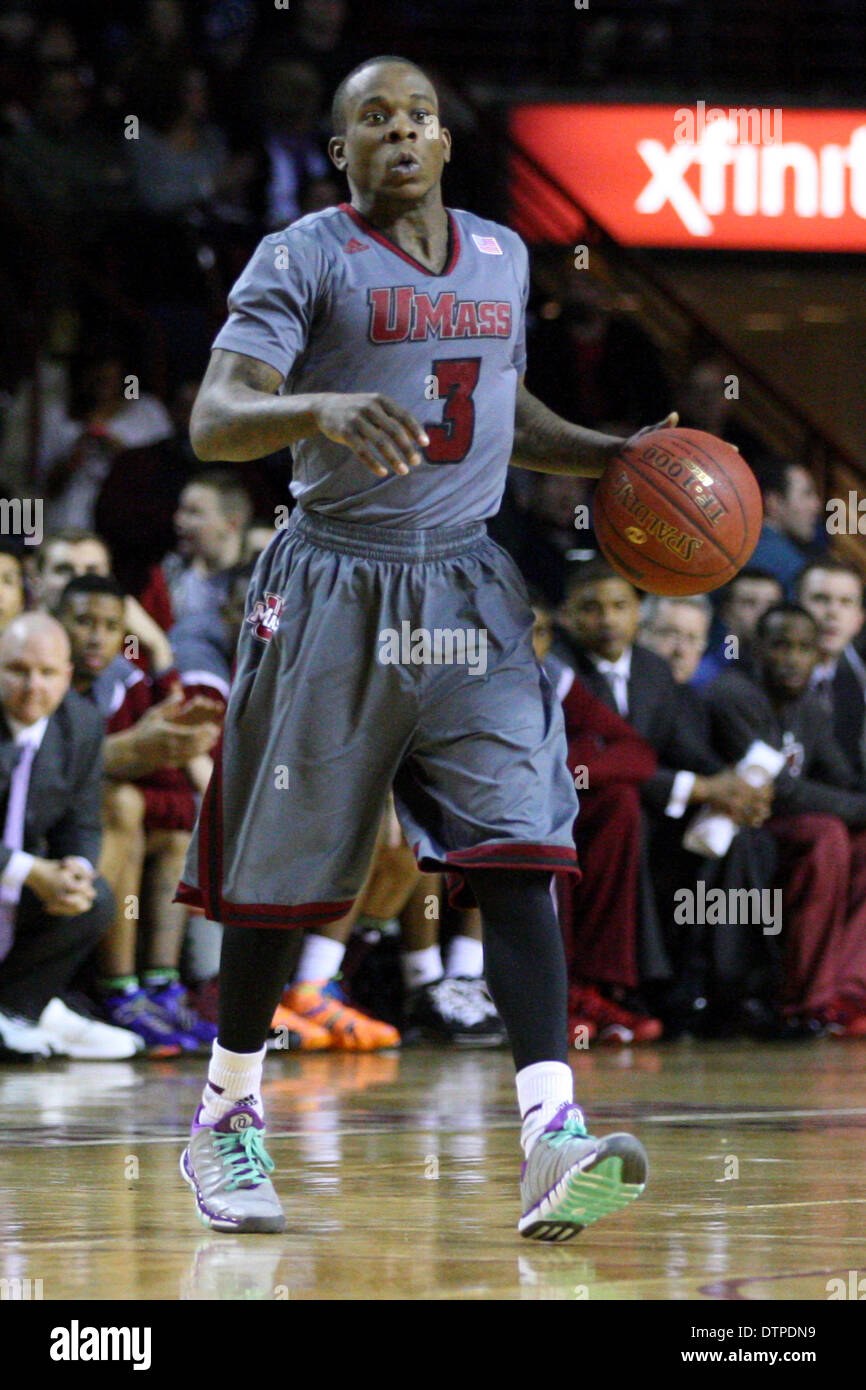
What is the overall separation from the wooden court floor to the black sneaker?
0.80 m

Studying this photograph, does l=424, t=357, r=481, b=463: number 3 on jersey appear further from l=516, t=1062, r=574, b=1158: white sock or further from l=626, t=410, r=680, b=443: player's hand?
l=516, t=1062, r=574, b=1158: white sock

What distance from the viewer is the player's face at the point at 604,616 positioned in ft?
25.3

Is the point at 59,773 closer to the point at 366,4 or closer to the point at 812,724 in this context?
the point at 812,724

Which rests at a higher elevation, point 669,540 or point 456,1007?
point 669,540

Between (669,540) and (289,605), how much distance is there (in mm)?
644

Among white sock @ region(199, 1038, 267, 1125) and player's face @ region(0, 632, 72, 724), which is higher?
player's face @ region(0, 632, 72, 724)

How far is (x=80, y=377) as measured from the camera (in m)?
9.61

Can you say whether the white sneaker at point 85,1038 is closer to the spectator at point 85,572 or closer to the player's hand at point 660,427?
the spectator at point 85,572

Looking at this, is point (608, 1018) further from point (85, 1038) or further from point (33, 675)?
point (33, 675)

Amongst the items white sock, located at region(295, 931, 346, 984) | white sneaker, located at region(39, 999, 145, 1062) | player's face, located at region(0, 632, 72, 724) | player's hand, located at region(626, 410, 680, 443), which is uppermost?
player's hand, located at region(626, 410, 680, 443)

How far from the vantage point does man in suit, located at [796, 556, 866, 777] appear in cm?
852

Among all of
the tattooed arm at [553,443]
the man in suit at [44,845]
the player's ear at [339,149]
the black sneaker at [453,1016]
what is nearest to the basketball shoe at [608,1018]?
the black sneaker at [453,1016]

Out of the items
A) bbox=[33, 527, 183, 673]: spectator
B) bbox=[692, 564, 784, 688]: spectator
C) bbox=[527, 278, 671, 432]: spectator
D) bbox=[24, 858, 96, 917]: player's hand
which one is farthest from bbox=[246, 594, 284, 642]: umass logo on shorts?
bbox=[527, 278, 671, 432]: spectator
